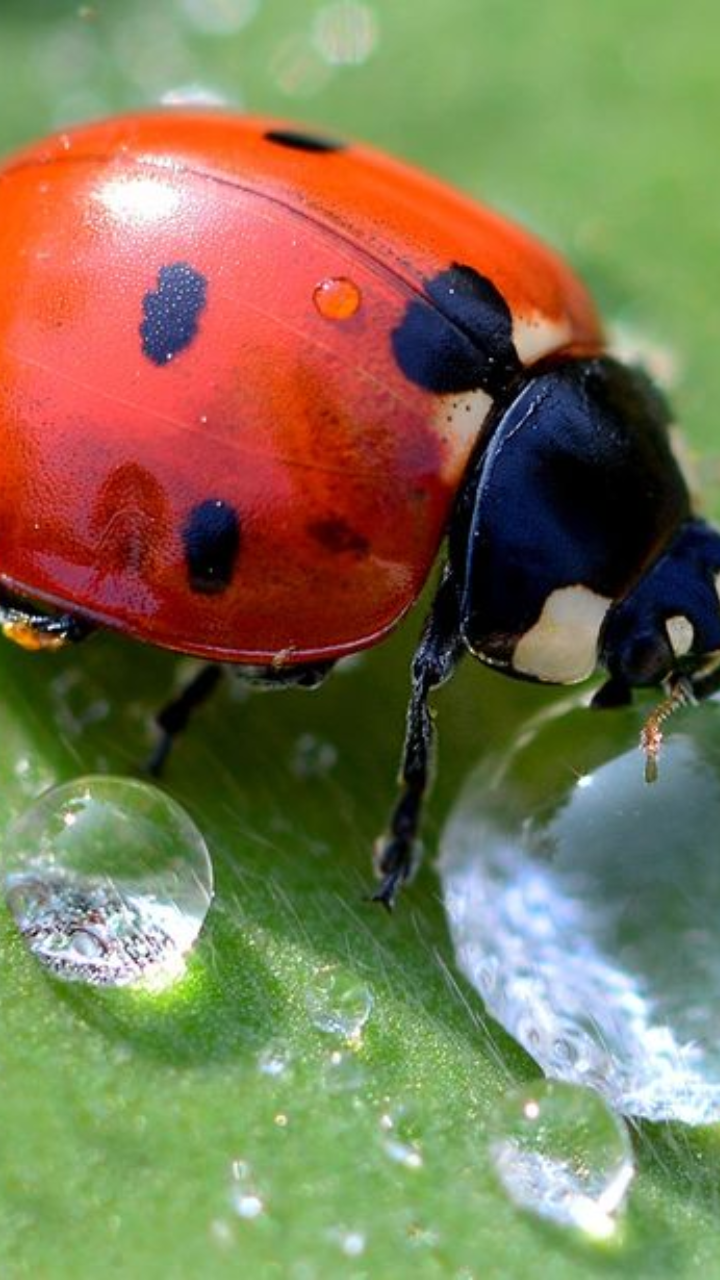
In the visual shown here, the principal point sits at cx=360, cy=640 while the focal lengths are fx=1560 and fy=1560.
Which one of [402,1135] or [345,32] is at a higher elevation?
[345,32]

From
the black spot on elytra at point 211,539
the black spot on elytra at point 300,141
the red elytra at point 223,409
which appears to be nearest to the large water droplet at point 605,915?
the red elytra at point 223,409

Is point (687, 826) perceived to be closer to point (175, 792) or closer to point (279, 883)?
point (279, 883)

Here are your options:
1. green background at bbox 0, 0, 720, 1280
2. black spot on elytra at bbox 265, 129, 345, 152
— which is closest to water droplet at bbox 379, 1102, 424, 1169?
green background at bbox 0, 0, 720, 1280

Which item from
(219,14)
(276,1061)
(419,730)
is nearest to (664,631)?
(419,730)

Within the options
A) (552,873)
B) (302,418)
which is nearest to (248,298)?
(302,418)

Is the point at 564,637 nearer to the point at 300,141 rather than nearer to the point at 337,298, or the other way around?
the point at 337,298

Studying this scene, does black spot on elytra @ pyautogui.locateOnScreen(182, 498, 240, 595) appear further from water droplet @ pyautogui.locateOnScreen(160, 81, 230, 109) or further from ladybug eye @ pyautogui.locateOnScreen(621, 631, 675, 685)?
water droplet @ pyautogui.locateOnScreen(160, 81, 230, 109)
